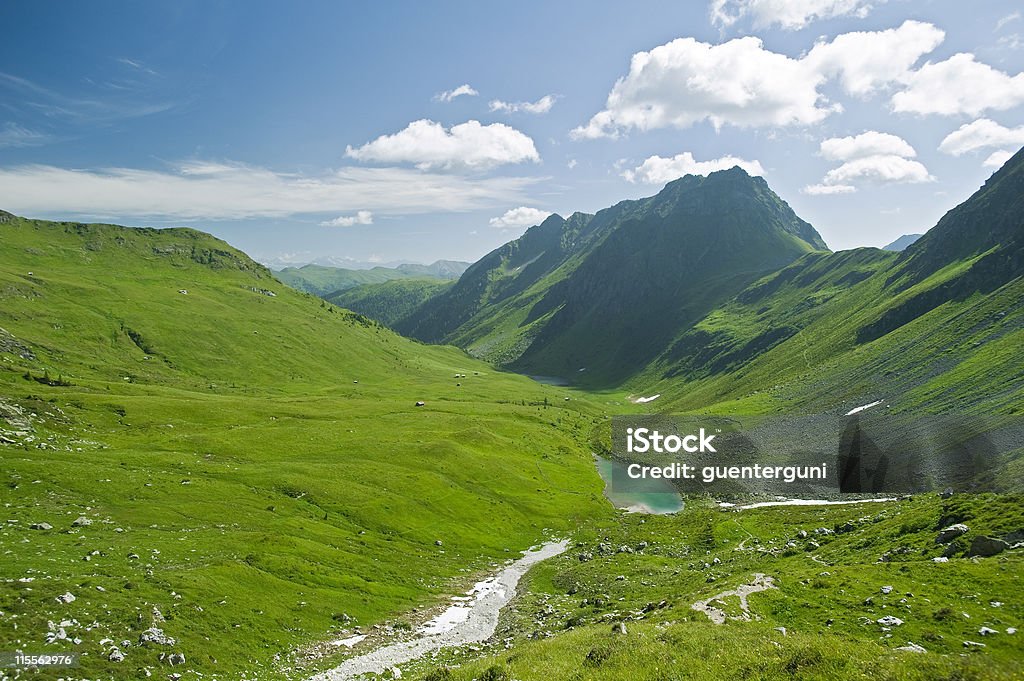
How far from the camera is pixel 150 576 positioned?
41.5m

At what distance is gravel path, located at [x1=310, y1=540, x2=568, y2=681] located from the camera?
130ft

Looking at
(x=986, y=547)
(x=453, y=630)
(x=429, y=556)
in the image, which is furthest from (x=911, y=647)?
(x=429, y=556)

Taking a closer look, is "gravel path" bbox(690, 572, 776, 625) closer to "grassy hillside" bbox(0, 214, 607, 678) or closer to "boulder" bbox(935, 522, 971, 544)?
"boulder" bbox(935, 522, 971, 544)

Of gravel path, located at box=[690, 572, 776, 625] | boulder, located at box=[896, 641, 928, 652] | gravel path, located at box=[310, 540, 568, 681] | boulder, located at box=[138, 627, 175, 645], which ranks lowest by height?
gravel path, located at box=[310, 540, 568, 681]

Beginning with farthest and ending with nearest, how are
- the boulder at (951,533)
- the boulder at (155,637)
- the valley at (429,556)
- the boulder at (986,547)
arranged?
the boulder at (951,533) → the boulder at (986,547) → the boulder at (155,637) → the valley at (429,556)

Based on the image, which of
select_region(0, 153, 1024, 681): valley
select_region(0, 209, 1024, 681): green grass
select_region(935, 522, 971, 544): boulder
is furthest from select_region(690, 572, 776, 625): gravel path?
select_region(935, 522, 971, 544): boulder

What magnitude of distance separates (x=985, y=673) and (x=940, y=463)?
9360 cm

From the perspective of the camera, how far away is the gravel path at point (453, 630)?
39.5m

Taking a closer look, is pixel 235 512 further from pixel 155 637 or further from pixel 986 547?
pixel 986 547

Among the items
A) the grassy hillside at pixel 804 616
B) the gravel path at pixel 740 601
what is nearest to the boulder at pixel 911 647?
the grassy hillside at pixel 804 616

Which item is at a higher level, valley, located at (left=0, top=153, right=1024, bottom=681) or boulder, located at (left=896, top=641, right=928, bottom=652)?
boulder, located at (left=896, top=641, right=928, bottom=652)

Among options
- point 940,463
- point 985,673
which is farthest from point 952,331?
point 985,673

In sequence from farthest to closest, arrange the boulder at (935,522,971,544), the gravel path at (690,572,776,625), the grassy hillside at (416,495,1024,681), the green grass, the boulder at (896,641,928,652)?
1. the boulder at (935,522,971,544)
2. the gravel path at (690,572,776,625)
3. the green grass
4. the boulder at (896,641,928,652)
5. the grassy hillside at (416,495,1024,681)

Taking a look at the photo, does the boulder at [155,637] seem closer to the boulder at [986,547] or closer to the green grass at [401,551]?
the green grass at [401,551]
